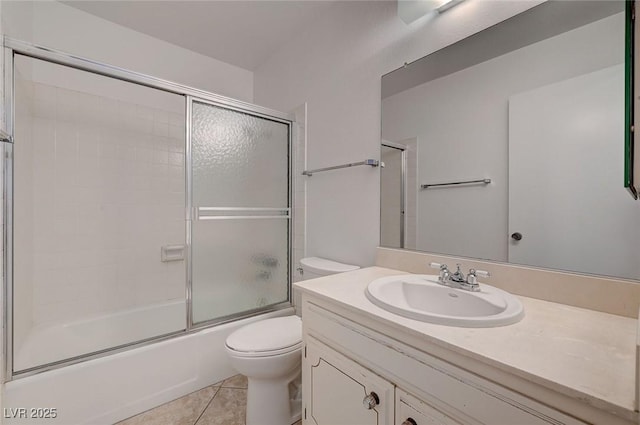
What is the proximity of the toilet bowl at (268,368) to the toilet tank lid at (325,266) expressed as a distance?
1.16ft

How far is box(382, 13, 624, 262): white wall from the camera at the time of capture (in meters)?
0.90

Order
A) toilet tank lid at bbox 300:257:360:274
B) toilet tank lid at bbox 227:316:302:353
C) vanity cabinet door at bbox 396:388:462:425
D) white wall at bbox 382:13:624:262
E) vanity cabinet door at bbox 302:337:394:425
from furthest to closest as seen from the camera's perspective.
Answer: toilet tank lid at bbox 300:257:360:274 → toilet tank lid at bbox 227:316:302:353 → white wall at bbox 382:13:624:262 → vanity cabinet door at bbox 302:337:394:425 → vanity cabinet door at bbox 396:388:462:425

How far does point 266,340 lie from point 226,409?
1.76ft

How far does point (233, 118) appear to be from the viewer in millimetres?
1835

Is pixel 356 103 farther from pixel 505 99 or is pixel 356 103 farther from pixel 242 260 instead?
pixel 242 260

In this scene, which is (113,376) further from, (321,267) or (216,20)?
(216,20)

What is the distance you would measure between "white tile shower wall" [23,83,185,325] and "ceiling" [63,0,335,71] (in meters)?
0.59

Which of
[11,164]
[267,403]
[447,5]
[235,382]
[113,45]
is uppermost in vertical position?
[113,45]

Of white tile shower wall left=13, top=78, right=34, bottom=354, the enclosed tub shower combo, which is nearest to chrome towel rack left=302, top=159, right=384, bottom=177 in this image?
the enclosed tub shower combo

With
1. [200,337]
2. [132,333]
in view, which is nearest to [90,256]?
[132,333]

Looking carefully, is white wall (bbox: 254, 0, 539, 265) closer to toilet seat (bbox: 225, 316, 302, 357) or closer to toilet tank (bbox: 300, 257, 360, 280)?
toilet tank (bbox: 300, 257, 360, 280)

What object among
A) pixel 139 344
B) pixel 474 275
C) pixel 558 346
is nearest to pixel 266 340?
pixel 139 344

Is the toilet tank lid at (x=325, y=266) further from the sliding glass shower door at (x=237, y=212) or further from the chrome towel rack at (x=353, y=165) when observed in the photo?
the chrome towel rack at (x=353, y=165)

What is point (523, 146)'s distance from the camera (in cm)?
101
